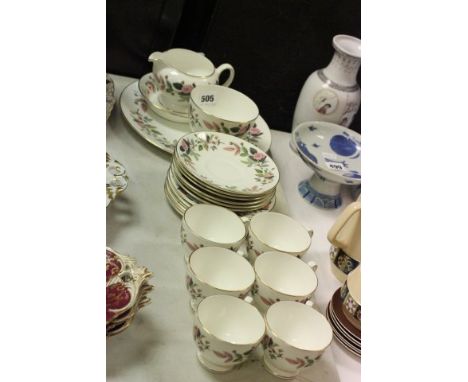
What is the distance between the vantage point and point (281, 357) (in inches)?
25.5

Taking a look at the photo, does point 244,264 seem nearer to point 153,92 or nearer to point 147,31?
point 153,92

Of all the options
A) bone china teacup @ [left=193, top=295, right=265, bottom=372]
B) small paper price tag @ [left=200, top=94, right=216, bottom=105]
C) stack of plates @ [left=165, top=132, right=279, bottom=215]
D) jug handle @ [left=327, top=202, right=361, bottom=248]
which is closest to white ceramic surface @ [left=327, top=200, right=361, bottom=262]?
jug handle @ [left=327, top=202, right=361, bottom=248]

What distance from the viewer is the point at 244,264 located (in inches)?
29.8

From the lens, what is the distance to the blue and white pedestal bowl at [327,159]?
102cm

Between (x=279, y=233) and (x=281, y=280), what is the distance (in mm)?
97

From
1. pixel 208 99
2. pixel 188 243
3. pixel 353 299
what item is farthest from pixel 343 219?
pixel 208 99

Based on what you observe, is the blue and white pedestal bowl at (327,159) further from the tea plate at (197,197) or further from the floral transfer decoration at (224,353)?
the floral transfer decoration at (224,353)

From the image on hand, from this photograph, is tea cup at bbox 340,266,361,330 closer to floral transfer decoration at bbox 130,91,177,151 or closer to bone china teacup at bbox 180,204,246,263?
bone china teacup at bbox 180,204,246,263

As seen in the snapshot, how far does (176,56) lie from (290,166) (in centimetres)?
29

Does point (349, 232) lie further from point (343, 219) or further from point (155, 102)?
point (155, 102)

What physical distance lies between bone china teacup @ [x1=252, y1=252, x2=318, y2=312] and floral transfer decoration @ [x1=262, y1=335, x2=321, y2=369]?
0.24 feet

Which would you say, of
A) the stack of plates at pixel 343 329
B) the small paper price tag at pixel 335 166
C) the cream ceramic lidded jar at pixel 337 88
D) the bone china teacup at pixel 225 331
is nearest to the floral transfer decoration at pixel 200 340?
the bone china teacup at pixel 225 331

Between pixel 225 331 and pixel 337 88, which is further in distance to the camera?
pixel 337 88

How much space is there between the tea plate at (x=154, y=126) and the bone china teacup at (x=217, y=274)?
27 centimetres
